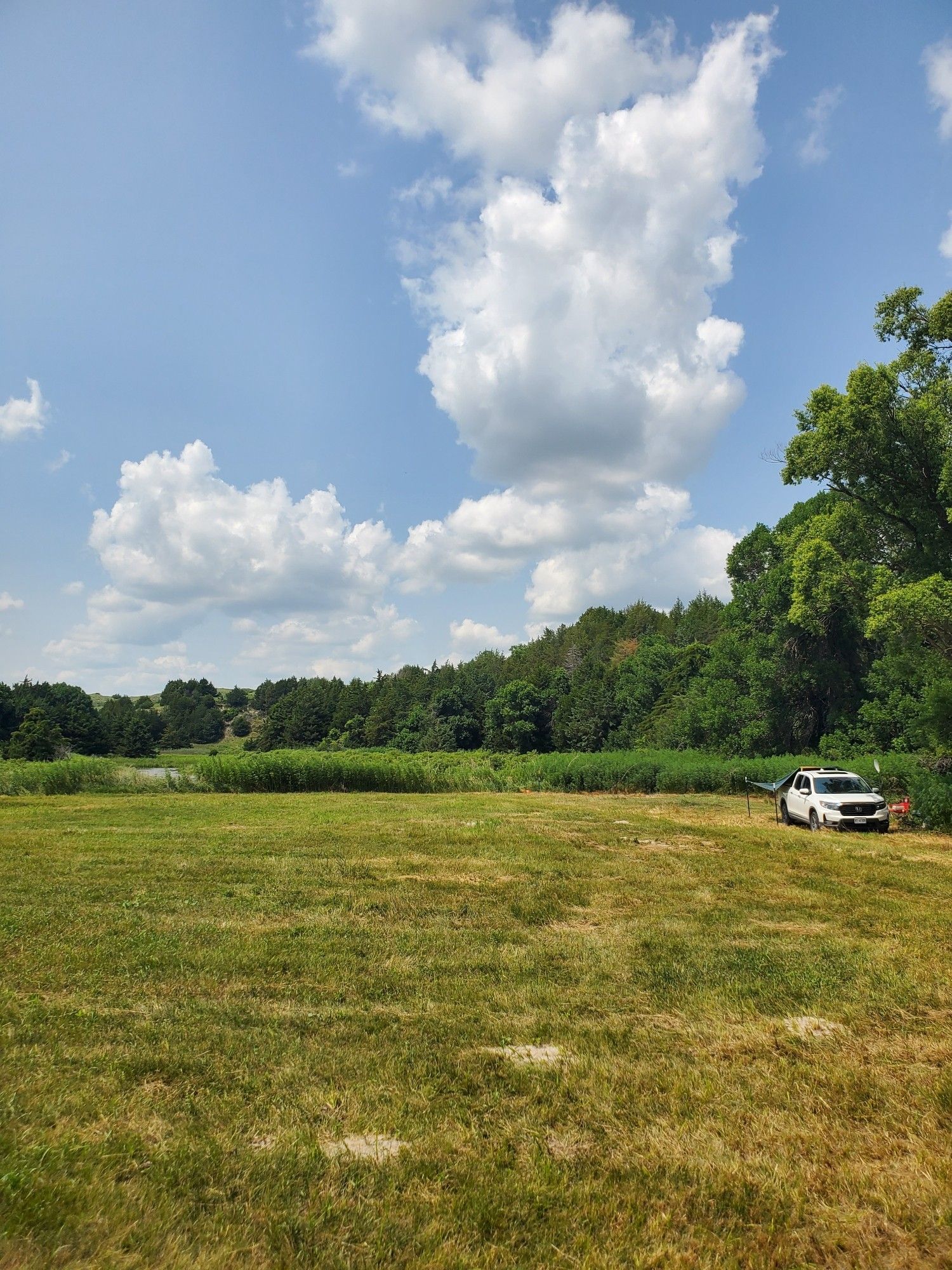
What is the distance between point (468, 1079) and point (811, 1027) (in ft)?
9.59

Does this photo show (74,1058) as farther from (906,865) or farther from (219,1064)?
(906,865)

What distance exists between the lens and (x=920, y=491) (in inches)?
928

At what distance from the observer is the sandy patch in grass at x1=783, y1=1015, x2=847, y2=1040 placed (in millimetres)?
5164

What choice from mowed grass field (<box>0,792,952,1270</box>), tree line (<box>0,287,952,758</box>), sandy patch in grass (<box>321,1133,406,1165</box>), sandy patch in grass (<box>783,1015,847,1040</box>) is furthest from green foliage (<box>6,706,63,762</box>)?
sandy patch in grass (<box>783,1015,847,1040</box>)

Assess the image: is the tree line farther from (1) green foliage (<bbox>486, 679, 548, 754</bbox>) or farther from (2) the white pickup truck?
(2) the white pickup truck

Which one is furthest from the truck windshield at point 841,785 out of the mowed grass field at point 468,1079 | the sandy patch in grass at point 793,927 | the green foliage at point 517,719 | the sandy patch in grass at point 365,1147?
the green foliage at point 517,719

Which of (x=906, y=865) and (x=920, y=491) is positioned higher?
(x=920, y=491)

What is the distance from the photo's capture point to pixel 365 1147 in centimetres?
359

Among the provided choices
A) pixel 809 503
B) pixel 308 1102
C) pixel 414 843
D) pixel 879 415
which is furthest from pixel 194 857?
pixel 809 503

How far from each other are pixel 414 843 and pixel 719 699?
128 ft

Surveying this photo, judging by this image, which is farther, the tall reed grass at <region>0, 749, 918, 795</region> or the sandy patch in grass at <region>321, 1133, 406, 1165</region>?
the tall reed grass at <region>0, 749, 918, 795</region>

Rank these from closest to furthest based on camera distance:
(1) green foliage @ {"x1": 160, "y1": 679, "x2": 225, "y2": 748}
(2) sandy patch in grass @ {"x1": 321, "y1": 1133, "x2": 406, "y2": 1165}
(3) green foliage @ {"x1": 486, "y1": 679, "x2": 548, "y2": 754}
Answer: (2) sandy patch in grass @ {"x1": 321, "y1": 1133, "x2": 406, "y2": 1165} < (3) green foliage @ {"x1": 486, "y1": 679, "x2": 548, "y2": 754} < (1) green foliage @ {"x1": 160, "y1": 679, "x2": 225, "y2": 748}

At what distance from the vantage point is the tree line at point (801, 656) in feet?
73.5

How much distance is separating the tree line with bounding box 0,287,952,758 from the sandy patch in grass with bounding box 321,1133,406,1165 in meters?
21.6
